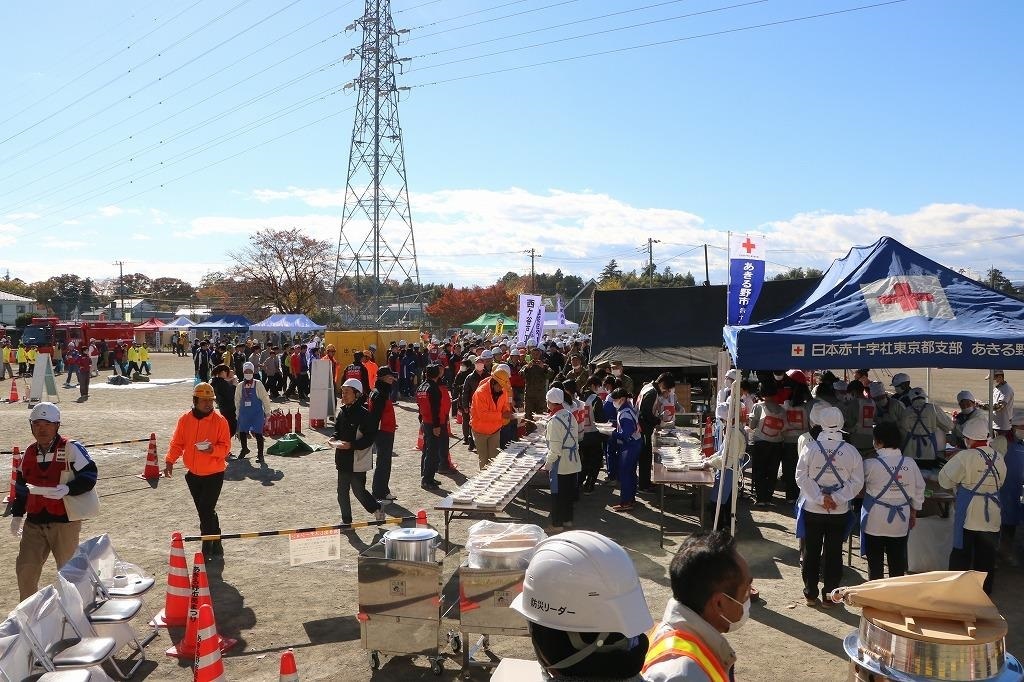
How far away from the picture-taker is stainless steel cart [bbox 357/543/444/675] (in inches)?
192

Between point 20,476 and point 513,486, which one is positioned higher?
point 20,476

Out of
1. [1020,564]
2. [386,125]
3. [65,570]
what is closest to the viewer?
[65,570]

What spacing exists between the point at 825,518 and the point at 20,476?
20.8 feet

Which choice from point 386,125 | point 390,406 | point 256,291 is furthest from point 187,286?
point 390,406

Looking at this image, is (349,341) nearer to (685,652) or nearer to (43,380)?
(43,380)

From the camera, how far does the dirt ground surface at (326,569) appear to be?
5.20 metres

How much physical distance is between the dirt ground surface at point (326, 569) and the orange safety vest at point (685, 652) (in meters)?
3.14

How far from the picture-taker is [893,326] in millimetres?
6680

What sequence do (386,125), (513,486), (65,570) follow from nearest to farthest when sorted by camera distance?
1. (65,570)
2. (513,486)
3. (386,125)

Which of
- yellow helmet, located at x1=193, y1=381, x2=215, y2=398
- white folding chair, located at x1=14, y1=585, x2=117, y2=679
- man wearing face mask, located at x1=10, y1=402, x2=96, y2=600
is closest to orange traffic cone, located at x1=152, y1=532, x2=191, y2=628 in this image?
man wearing face mask, located at x1=10, y1=402, x2=96, y2=600

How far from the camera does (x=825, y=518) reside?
602 cm

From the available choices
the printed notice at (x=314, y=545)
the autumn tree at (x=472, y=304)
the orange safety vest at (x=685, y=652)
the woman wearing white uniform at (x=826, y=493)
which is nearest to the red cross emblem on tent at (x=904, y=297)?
the woman wearing white uniform at (x=826, y=493)

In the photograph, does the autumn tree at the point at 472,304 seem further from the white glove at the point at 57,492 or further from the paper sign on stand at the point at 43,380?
the white glove at the point at 57,492

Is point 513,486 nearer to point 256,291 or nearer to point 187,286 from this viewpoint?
point 256,291
